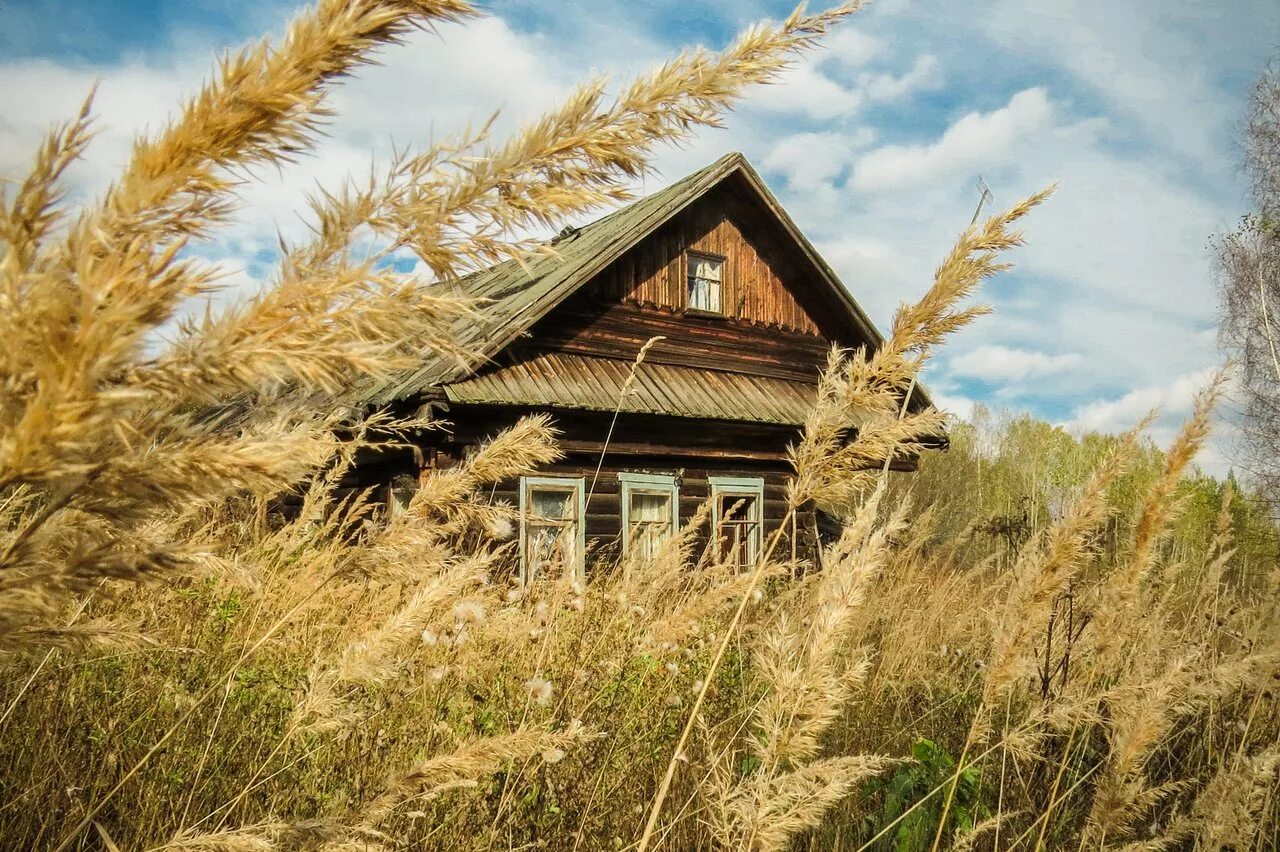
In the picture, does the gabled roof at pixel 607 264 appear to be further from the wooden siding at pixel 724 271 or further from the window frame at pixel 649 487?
the window frame at pixel 649 487

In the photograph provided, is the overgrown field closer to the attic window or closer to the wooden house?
the wooden house

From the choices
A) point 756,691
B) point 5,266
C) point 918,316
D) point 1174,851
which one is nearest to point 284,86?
point 5,266

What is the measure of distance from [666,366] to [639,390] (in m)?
1.98

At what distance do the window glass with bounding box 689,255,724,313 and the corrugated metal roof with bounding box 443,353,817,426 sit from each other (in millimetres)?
1198

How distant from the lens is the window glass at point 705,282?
13.7m

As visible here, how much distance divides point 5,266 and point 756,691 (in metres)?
3.08

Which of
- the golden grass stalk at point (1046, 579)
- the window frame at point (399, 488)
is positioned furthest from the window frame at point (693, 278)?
the golden grass stalk at point (1046, 579)

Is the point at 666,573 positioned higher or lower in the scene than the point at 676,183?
lower

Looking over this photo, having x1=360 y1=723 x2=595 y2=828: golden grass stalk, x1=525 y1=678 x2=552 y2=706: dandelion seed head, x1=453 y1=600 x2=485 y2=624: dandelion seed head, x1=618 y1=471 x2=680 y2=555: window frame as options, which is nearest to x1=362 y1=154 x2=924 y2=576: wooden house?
x1=618 y1=471 x2=680 y2=555: window frame

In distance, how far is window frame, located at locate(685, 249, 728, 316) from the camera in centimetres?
1346

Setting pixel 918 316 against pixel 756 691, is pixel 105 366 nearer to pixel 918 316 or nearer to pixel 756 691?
pixel 918 316

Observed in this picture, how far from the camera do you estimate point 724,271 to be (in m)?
14.0

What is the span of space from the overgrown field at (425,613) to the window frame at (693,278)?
376 inches

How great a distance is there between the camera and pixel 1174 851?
312cm
